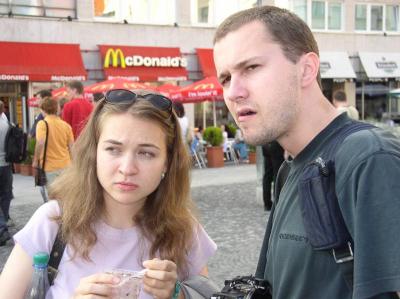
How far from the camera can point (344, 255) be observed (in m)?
1.37

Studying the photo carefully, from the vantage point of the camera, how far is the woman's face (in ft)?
6.74

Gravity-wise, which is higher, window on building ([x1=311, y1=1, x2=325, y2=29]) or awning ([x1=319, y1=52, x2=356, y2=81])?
window on building ([x1=311, y1=1, x2=325, y2=29])

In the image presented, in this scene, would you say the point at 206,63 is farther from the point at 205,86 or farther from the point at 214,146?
the point at 214,146

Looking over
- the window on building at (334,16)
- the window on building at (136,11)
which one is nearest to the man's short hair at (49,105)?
the window on building at (136,11)

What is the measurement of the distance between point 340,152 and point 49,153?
19.3 ft

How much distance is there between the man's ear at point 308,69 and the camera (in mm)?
1672

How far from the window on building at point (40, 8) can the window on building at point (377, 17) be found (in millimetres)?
13988

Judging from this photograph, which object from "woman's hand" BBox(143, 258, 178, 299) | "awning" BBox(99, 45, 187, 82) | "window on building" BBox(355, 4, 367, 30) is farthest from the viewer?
"window on building" BBox(355, 4, 367, 30)

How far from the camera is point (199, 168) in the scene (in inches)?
585

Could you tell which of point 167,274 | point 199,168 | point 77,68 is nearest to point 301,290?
point 167,274

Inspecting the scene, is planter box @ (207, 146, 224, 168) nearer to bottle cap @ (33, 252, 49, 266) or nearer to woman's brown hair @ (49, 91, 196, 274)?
woman's brown hair @ (49, 91, 196, 274)

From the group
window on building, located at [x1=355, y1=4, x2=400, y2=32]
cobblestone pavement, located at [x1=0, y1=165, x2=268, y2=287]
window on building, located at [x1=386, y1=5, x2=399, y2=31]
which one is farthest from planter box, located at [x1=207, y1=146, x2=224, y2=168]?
window on building, located at [x1=386, y1=5, x2=399, y2=31]

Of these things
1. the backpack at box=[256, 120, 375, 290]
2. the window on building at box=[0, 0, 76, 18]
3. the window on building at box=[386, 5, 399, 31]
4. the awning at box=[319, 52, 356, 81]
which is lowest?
the backpack at box=[256, 120, 375, 290]

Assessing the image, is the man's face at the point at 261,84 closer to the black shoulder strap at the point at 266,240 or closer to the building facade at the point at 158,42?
the black shoulder strap at the point at 266,240
